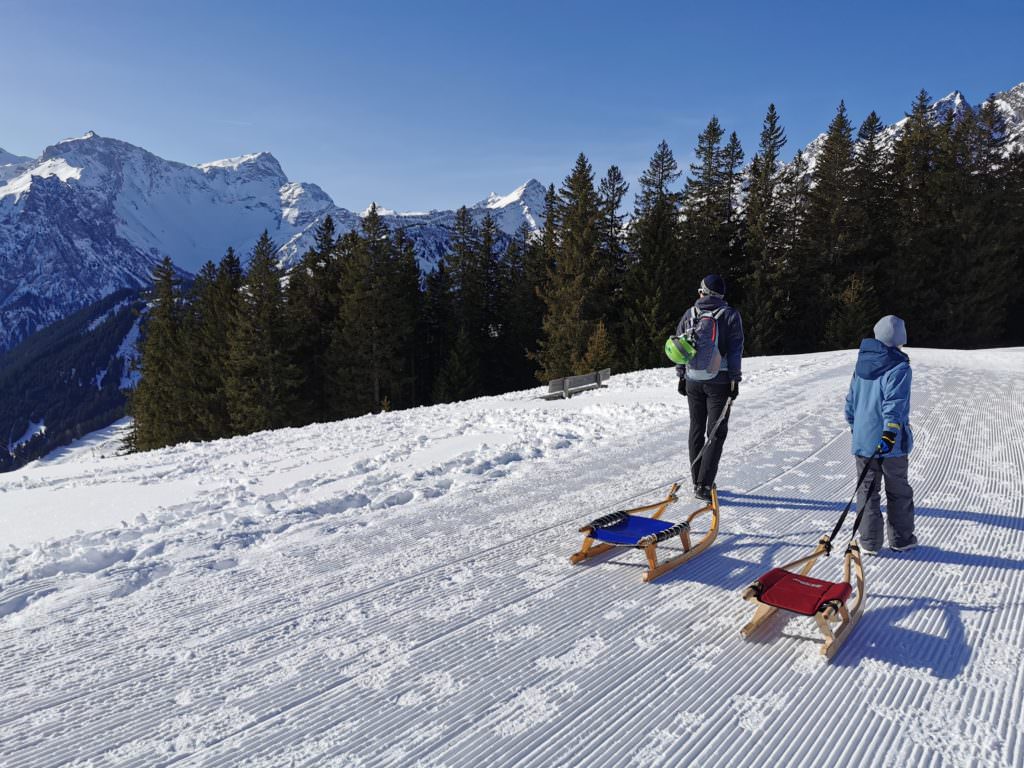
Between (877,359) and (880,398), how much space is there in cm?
29

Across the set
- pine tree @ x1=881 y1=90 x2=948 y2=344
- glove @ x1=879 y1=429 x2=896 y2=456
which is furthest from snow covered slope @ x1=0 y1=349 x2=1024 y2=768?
pine tree @ x1=881 y1=90 x2=948 y2=344

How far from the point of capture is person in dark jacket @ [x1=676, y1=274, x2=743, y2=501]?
524 cm

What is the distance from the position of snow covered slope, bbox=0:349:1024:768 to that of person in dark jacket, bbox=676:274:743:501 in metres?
0.47

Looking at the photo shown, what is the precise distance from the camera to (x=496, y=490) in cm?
609

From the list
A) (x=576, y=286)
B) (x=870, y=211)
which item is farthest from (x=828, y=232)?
(x=576, y=286)

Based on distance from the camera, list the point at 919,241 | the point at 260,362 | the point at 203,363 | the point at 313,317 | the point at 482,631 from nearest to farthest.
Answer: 1. the point at 482,631
2. the point at 260,362
3. the point at 919,241
4. the point at 203,363
5. the point at 313,317

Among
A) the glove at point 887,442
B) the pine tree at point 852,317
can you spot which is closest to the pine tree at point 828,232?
the pine tree at point 852,317

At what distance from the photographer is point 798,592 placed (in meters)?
3.20

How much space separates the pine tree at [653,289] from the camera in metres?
31.0

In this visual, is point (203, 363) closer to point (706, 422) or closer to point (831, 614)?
point (706, 422)

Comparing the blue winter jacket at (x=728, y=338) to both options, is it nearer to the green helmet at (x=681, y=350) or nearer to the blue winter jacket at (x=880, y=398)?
the green helmet at (x=681, y=350)

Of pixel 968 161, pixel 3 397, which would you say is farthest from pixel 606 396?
pixel 3 397

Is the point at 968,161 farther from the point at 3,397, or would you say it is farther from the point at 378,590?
the point at 3,397

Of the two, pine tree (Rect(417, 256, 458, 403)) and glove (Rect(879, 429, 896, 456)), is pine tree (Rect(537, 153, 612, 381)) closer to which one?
pine tree (Rect(417, 256, 458, 403))
